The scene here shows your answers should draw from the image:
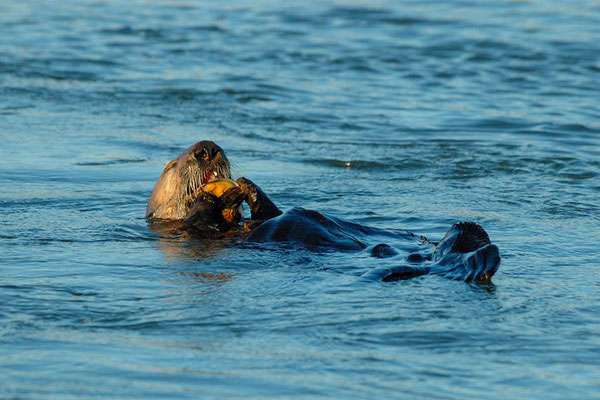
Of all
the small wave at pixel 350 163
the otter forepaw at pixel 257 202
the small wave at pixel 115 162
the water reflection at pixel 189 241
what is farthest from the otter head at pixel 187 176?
the small wave at pixel 350 163

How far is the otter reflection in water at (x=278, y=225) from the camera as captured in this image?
4.80 meters

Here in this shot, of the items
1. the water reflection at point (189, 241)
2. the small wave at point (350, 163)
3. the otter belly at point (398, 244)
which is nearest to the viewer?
the otter belly at point (398, 244)

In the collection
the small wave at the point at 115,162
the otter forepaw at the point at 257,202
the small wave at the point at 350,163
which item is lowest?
the small wave at the point at 350,163

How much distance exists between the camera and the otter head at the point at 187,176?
5930mm

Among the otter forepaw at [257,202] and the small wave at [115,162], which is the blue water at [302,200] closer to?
the small wave at [115,162]

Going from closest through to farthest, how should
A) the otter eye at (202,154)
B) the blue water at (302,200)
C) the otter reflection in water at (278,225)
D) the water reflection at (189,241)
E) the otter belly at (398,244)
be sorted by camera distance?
1. the blue water at (302,200)
2. the otter belly at (398,244)
3. the otter reflection in water at (278,225)
4. the water reflection at (189,241)
5. the otter eye at (202,154)

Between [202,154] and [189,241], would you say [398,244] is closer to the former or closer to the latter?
[189,241]

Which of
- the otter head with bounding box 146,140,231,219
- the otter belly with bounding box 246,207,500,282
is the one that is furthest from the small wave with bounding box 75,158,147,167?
the otter belly with bounding box 246,207,500,282

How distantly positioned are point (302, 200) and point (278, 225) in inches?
67.6

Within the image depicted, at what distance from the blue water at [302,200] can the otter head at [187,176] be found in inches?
8.7

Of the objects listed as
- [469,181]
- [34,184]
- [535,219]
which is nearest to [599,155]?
[469,181]

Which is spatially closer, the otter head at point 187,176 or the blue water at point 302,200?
the blue water at point 302,200

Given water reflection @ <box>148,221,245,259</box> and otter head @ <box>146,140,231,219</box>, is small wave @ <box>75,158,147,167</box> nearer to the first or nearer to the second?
otter head @ <box>146,140,231,219</box>

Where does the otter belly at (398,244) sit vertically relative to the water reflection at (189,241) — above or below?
above
